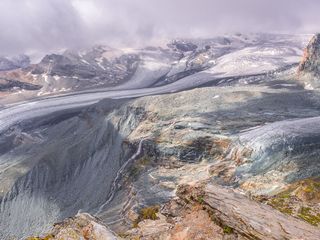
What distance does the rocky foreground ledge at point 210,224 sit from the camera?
12.4 meters

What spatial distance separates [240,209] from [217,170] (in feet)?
111

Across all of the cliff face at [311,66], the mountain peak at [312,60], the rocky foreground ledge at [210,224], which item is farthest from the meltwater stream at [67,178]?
the rocky foreground ledge at [210,224]

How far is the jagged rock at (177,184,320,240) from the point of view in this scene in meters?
12.2

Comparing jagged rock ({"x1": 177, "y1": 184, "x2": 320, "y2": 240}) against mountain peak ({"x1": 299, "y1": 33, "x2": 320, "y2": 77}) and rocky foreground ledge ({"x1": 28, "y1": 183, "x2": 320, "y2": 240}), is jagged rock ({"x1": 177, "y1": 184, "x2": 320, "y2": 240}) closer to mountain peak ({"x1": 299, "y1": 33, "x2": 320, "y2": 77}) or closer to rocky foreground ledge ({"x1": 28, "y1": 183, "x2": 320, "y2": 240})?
rocky foreground ledge ({"x1": 28, "y1": 183, "x2": 320, "y2": 240})

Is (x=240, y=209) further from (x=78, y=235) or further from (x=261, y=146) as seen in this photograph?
(x=261, y=146)

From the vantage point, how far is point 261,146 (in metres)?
48.0

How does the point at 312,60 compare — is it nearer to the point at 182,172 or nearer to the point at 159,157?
the point at 159,157

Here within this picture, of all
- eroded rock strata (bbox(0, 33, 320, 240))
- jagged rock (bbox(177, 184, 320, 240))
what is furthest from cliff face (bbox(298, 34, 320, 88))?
jagged rock (bbox(177, 184, 320, 240))

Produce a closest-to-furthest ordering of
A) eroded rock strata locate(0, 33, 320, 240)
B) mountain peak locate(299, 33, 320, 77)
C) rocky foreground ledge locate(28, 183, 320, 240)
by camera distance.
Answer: rocky foreground ledge locate(28, 183, 320, 240) → eroded rock strata locate(0, 33, 320, 240) → mountain peak locate(299, 33, 320, 77)

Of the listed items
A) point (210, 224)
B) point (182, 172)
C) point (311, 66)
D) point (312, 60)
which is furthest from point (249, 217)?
point (311, 66)

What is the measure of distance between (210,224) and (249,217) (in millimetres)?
1072

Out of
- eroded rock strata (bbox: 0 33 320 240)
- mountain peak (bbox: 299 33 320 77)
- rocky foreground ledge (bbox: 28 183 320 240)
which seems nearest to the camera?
rocky foreground ledge (bbox: 28 183 320 240)

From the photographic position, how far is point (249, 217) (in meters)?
12.9

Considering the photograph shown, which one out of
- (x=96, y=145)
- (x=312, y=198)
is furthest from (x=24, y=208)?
(x=312, y=198)
